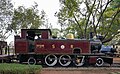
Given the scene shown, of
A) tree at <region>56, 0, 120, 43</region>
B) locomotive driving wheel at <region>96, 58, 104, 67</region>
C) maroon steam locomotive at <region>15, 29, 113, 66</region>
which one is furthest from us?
tree at <region>56, 0, 120, 43</region>

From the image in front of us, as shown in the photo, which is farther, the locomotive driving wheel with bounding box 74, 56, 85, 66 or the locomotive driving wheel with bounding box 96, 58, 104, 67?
the locomotive driving wheel with bounding box 96, 58, 104, 67

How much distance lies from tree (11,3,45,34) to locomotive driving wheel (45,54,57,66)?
65.7ft

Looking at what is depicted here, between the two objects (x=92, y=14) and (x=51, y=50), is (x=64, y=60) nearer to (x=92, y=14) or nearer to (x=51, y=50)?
(x=51, y=50)

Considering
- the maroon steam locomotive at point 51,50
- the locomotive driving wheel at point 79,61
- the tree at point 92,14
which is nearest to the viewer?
the maroon steam locomotive at point 51,50

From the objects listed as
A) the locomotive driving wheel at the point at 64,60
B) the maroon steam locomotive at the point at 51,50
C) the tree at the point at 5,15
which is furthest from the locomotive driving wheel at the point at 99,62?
the tree at the point at 5,15

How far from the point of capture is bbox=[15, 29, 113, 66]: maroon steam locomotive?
1739 cm

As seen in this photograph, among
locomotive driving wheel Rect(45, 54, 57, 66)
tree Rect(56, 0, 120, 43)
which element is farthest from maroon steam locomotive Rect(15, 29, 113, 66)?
tree Rect(56, 0, 120, 43)

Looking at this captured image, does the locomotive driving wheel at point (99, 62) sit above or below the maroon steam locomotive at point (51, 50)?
below

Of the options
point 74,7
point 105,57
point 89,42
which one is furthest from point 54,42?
point 74,7

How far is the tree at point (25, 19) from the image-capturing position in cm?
3738

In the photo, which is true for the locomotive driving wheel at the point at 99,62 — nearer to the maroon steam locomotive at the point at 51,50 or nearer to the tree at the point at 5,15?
the maroon steam locomotive at the point at 51,50

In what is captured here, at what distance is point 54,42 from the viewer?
17.6 metres

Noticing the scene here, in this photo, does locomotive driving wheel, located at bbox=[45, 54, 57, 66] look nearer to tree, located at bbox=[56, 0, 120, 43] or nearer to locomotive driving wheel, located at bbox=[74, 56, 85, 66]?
locomotive driving wheel, located at bbox=[74, 56, 85, 66]

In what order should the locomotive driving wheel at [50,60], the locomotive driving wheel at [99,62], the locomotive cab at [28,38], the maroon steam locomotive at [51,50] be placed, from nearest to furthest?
the locomotive cab at [28,38] < the maroon steam locomotive at [51,50] < the locomotive driving wheel at [50,60] < the locomotive driving wheel at [99,62]
